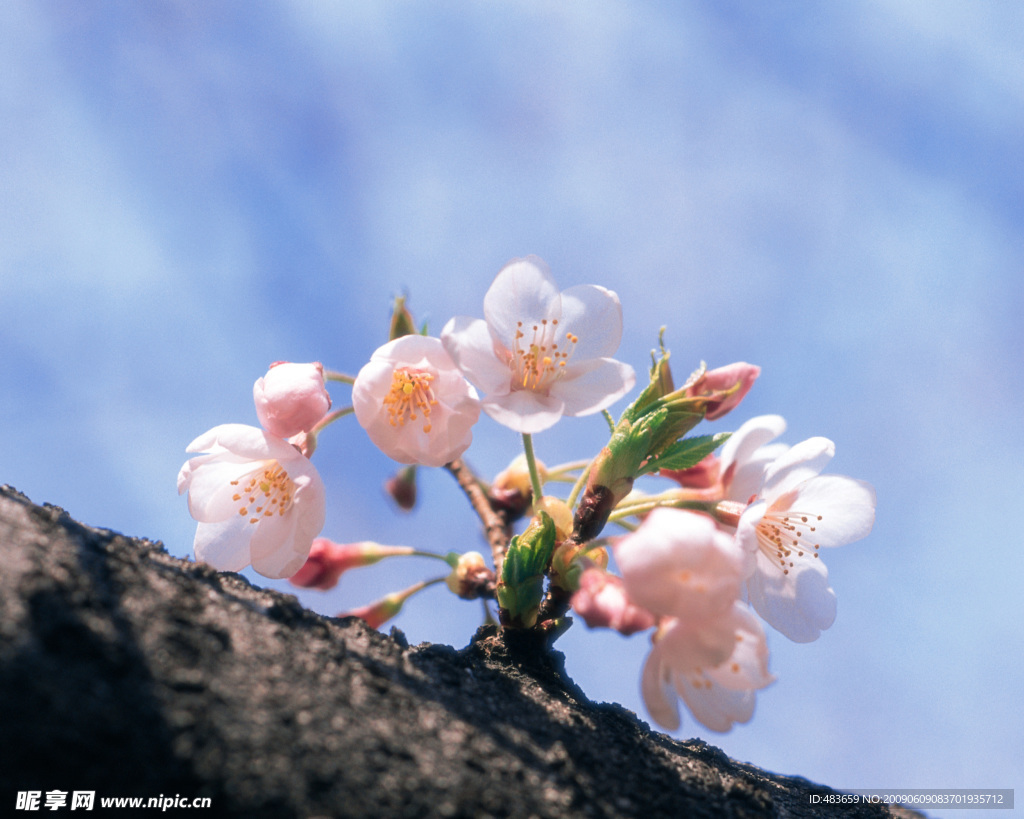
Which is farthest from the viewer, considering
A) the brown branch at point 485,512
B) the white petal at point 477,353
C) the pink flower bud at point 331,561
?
the pink flower bud at point 331,561

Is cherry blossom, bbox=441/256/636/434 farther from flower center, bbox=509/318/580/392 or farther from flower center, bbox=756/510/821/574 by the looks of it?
flower center, bbox=756/510/821/574

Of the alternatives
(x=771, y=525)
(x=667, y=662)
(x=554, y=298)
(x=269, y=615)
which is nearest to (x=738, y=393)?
(x=771, y=525)

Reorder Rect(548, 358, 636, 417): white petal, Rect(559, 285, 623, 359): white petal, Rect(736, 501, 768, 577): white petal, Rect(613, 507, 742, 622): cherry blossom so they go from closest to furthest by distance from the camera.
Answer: Rect(613, 507, 742, 622): cherry blossom → Rect(736, 501, 768, 577): white petal → Rect(548, 358, 636, 417): white petal → Rect(559, 285, 623, 359): white petal

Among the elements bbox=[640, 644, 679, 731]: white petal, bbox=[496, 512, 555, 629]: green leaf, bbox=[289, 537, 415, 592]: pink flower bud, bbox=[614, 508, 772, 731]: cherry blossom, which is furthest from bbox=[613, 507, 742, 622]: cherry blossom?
bbox=[289, 537, 415, 592]: pink flower bud

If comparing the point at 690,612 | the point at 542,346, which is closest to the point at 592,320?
the point at 542,346

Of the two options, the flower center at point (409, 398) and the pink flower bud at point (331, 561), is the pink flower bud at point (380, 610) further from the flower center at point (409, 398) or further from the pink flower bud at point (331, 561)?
the flower center at point (409, 398)

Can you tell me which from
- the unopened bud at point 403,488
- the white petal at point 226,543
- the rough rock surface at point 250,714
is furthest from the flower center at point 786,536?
the unopened bud at point 403,488

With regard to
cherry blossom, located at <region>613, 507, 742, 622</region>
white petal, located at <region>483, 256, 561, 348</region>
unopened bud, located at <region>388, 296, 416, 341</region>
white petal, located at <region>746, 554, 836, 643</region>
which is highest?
unopened bud, located at <region>388, 296, 416, 341</region>
